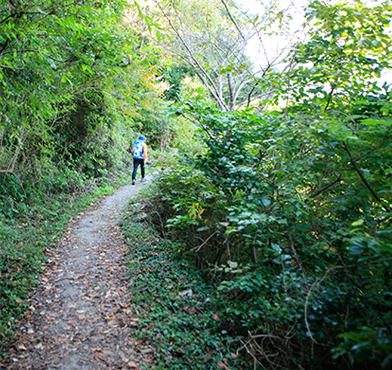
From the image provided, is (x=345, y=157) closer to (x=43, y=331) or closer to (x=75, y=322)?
(x=75, y=322)

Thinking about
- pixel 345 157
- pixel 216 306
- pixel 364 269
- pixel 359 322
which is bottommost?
pixel 216 306

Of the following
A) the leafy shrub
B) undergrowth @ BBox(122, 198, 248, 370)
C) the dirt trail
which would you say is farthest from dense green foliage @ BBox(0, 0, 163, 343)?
the leafy shrub

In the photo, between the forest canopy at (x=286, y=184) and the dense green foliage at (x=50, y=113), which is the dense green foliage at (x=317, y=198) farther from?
the dense green foliage at (x=50, y=113)

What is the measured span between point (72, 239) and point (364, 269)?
619cm

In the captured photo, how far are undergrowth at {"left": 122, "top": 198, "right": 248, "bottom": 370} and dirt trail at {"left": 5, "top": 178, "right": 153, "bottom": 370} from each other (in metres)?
0.20

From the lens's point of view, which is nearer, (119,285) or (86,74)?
(119,285)

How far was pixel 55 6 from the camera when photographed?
3.81 m

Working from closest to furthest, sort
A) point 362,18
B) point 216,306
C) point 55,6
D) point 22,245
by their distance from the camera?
1. point 362,18
2. point 55,6
3. point 216,306
4. point 22,245

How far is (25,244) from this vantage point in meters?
5.27

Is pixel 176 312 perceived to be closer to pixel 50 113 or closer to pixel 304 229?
pixel 304 229

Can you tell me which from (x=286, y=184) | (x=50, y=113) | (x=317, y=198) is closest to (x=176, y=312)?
(x=286, y=184)

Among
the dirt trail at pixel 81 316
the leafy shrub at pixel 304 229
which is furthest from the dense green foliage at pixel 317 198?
the dirt trail at pixel 81 316

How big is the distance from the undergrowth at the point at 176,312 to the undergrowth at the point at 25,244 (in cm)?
171

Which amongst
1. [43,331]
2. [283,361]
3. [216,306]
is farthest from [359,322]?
[43,331]
